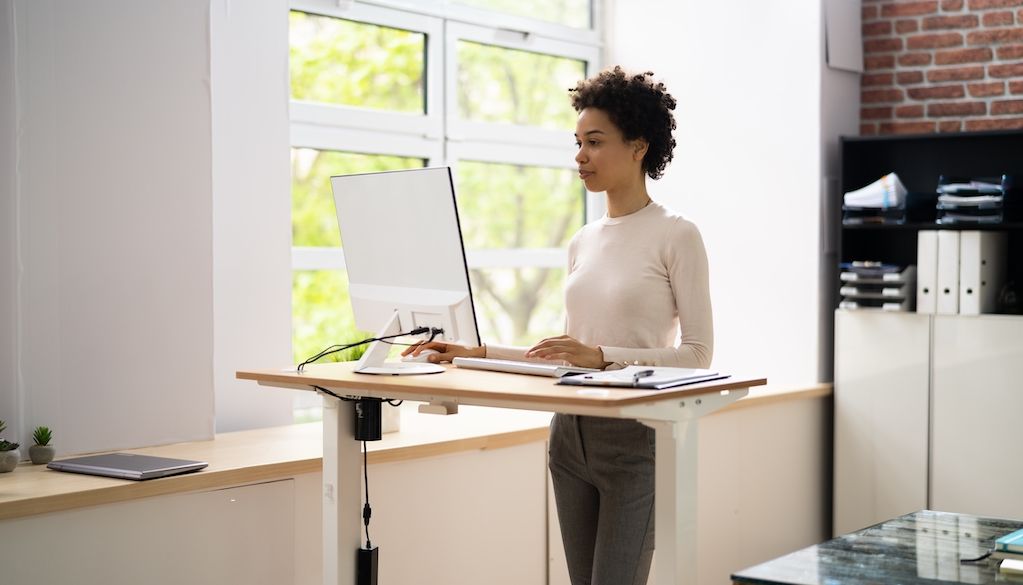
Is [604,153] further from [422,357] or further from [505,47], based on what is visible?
[505,47]

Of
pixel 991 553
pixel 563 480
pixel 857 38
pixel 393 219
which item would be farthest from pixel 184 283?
pixel 857 38

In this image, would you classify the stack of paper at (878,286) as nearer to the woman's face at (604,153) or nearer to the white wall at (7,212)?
the woman's face at (604,153)

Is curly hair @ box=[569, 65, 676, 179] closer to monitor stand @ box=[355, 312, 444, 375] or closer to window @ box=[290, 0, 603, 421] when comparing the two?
monitor stand @ box=[355, 312, 444, 375]

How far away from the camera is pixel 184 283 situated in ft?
10.6

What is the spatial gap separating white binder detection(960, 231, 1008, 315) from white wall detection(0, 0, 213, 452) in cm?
266

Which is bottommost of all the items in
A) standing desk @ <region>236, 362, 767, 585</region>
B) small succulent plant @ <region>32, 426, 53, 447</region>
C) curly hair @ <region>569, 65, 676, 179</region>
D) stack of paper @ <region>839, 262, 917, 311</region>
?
small succulent plant @ <region>32, 426, 53, 447</region>

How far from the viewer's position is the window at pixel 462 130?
4.02 meters

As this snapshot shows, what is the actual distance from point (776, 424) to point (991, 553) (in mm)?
2614

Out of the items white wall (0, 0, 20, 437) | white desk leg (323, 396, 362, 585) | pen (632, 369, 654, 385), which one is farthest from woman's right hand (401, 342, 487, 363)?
white wall (0, 0, 20, 437)

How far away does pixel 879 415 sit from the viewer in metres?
4.42

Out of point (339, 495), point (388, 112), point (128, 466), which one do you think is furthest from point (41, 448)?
point (388, 112)

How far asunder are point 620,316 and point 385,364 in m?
0.53

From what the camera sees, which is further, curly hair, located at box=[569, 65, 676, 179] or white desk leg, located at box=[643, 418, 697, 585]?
curly hair, located at box=[569, 65, 676, 179]

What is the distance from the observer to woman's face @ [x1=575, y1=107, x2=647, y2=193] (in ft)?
8.32
